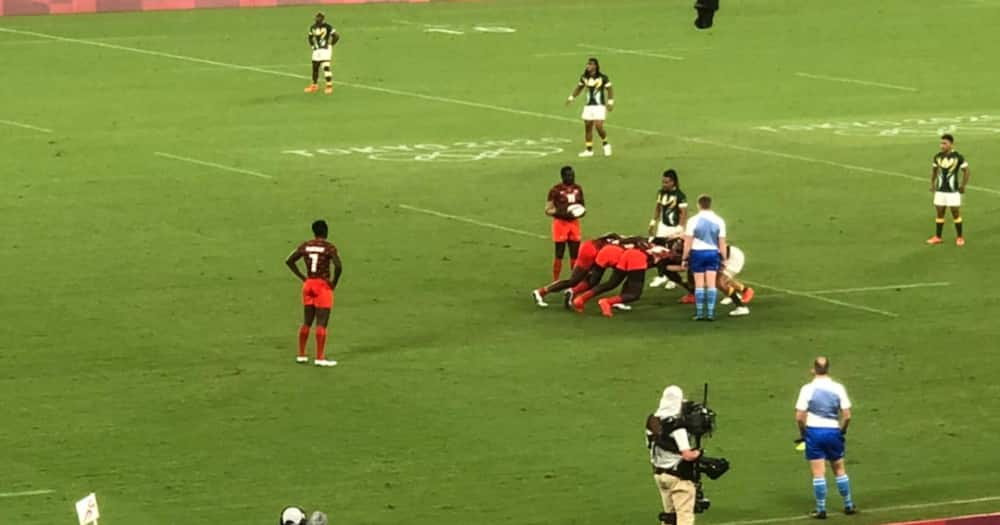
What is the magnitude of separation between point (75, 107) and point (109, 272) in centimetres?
2115

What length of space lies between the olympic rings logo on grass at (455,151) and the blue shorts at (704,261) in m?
17.1

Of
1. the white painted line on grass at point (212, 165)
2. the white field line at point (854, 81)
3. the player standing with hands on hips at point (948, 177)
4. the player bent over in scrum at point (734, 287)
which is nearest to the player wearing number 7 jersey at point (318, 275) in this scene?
the player bent over in scrum at point (734, 287)

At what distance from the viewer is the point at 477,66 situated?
6969 centimetres

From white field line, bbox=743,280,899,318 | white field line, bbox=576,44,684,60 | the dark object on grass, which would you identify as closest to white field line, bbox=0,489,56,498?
the dark object on grass

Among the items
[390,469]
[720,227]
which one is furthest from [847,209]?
[390,469]

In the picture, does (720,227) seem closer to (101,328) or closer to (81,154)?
A: (101,328)

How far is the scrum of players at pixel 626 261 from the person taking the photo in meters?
37.3

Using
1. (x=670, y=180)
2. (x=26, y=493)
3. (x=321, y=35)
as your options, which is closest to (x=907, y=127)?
(x=321, y=35)

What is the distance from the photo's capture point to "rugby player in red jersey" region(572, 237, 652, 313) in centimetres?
3716

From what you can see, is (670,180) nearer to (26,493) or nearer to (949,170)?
(949,170)

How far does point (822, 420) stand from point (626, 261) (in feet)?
34.2

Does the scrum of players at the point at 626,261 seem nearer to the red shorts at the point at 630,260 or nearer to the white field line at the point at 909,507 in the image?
the red shorts at the point at 630,260

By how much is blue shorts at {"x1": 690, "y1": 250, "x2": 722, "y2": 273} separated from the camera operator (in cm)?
1167

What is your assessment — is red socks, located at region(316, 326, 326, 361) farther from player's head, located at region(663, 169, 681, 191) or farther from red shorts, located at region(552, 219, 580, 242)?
player's head, located at region(663, 169, 681, 191)
